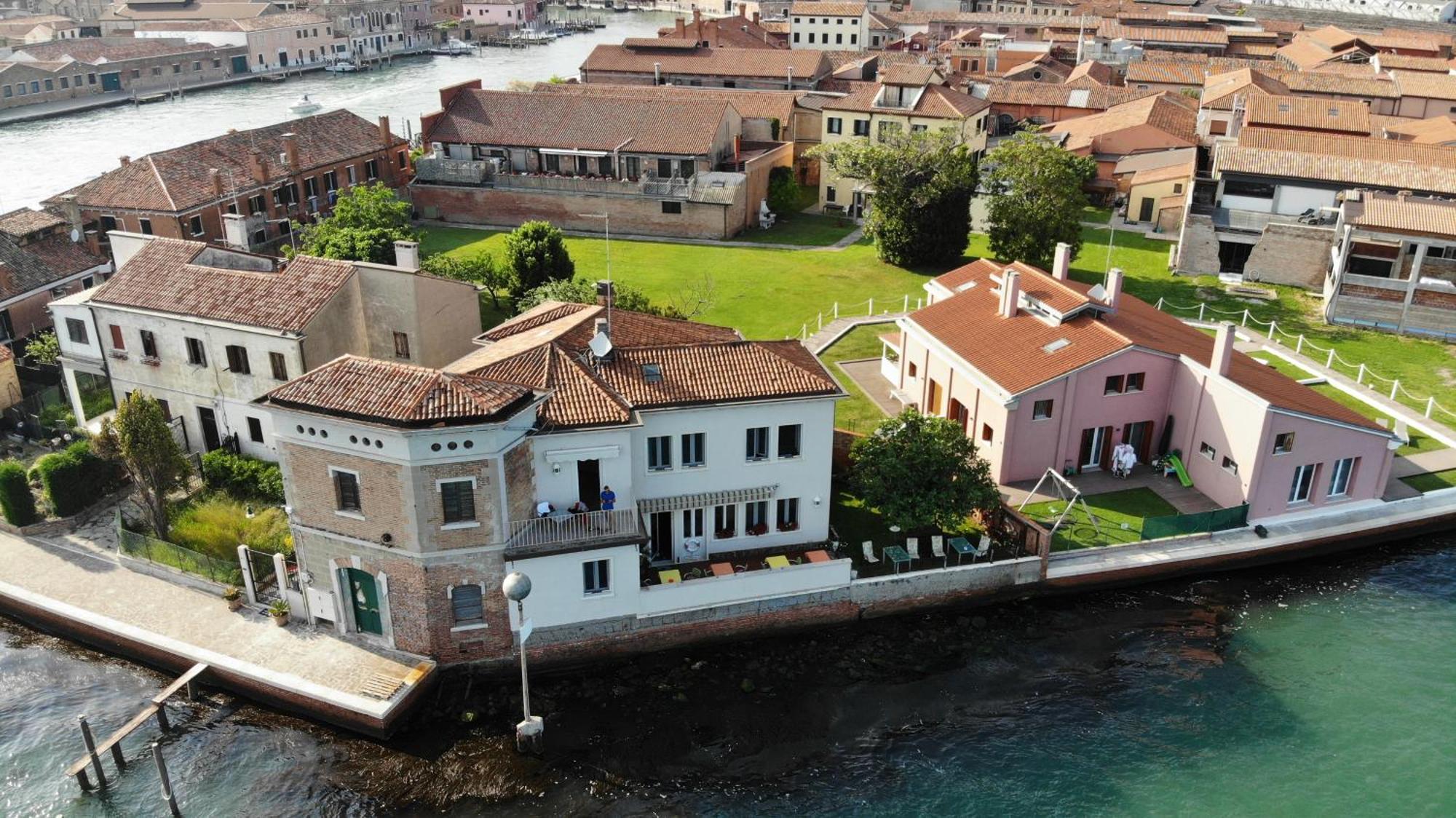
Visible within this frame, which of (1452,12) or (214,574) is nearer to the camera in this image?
(214,574)

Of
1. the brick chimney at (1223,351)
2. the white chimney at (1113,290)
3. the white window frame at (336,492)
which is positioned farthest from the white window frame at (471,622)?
the brick chimney at (1223,351)

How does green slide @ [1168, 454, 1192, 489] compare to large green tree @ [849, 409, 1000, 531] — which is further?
green slide @ [1168, 454, 1192, 489]

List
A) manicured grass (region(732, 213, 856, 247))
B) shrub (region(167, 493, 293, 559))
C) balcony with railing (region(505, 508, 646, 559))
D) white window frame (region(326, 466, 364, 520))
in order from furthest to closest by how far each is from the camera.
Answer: manicured grass (region(732, 213, 856, 247)) < shrub (region(167, 493, 293, 559)) < balcony with railing (region(505, 508, 646, 559)) < white window frame (region(326, 466, 364, 520))

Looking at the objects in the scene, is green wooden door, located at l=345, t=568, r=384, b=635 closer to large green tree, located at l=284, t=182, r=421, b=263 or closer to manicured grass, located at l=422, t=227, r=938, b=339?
large green tree, located at l=284, t=182, r=421, b=263

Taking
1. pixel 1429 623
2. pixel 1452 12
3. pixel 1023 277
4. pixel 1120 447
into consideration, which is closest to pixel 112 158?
pixel 1023 277

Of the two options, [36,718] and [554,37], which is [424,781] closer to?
[36,718]

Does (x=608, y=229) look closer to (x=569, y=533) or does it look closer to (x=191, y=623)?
(x=569, y=533)

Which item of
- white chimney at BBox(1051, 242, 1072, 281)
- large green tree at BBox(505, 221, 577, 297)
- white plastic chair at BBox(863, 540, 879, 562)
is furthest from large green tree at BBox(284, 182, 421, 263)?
white chimney at BBox(1051, 242, 1072, 281)

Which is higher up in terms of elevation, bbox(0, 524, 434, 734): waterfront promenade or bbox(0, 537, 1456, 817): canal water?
bbox(0, 524, 434, 734): waterfront promenade
